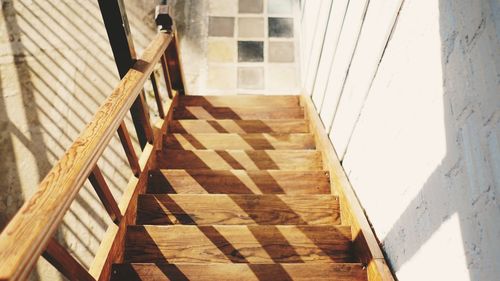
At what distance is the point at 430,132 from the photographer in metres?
1.03

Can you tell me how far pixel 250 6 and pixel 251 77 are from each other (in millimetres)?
1082

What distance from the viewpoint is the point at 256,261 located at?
164 cm

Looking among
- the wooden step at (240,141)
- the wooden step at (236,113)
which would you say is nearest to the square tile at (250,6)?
the wooden step at (236,113)

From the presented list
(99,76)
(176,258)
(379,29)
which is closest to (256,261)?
(176,258)

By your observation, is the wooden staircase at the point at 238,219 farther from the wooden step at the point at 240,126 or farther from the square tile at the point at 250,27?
the square tile at the point at 250,27

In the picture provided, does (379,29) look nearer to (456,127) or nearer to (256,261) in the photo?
(456,127)

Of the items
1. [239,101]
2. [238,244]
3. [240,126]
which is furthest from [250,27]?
[238,244]

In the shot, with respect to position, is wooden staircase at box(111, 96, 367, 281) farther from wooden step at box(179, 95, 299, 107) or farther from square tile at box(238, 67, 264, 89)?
square tile at box(238, 67, 264, 89)

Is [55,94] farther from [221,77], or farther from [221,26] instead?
[221,26]

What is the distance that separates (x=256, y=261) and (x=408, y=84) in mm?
1038

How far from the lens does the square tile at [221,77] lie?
4.09 m

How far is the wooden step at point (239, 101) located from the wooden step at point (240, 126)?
35 cm

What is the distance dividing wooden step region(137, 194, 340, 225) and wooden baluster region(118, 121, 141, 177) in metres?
0.16

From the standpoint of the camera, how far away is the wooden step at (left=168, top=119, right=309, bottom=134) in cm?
295
